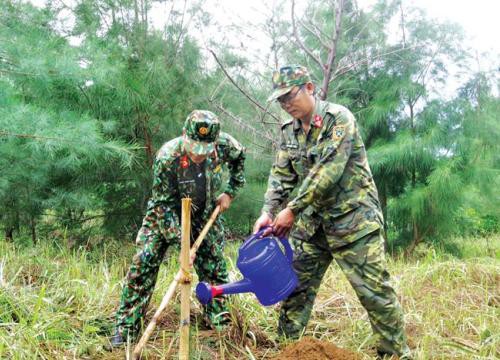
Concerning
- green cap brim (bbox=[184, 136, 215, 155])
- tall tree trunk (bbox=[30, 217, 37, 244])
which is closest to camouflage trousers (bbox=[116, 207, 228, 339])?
green cap brim (bbox=[184, 136, 215, 155])

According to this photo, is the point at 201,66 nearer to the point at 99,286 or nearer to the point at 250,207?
the point at 250,207

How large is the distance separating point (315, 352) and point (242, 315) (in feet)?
2.69

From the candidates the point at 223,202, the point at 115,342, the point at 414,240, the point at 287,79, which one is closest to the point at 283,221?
the point at 223,202

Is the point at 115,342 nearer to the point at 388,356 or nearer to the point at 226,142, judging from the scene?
the point at 226,142

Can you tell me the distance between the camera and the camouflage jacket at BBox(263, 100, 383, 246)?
105 inches

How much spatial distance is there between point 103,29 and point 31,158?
1.89m

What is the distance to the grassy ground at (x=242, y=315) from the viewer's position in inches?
111

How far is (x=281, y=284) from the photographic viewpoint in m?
2.75

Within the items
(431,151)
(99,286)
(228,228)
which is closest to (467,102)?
(431,151)

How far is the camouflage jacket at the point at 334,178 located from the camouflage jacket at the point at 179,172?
19.4 inches

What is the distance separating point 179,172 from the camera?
301 cm

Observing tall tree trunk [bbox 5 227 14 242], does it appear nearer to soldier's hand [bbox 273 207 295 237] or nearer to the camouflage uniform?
the camouflage uniform

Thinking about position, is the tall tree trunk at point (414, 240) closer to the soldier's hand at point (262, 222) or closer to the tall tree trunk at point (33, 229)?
the soldier's hand at point (262, 222)

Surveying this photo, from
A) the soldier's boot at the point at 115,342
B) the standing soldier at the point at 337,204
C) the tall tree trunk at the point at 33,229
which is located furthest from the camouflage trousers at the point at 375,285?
the tall tree trunk at the point at 33,229
